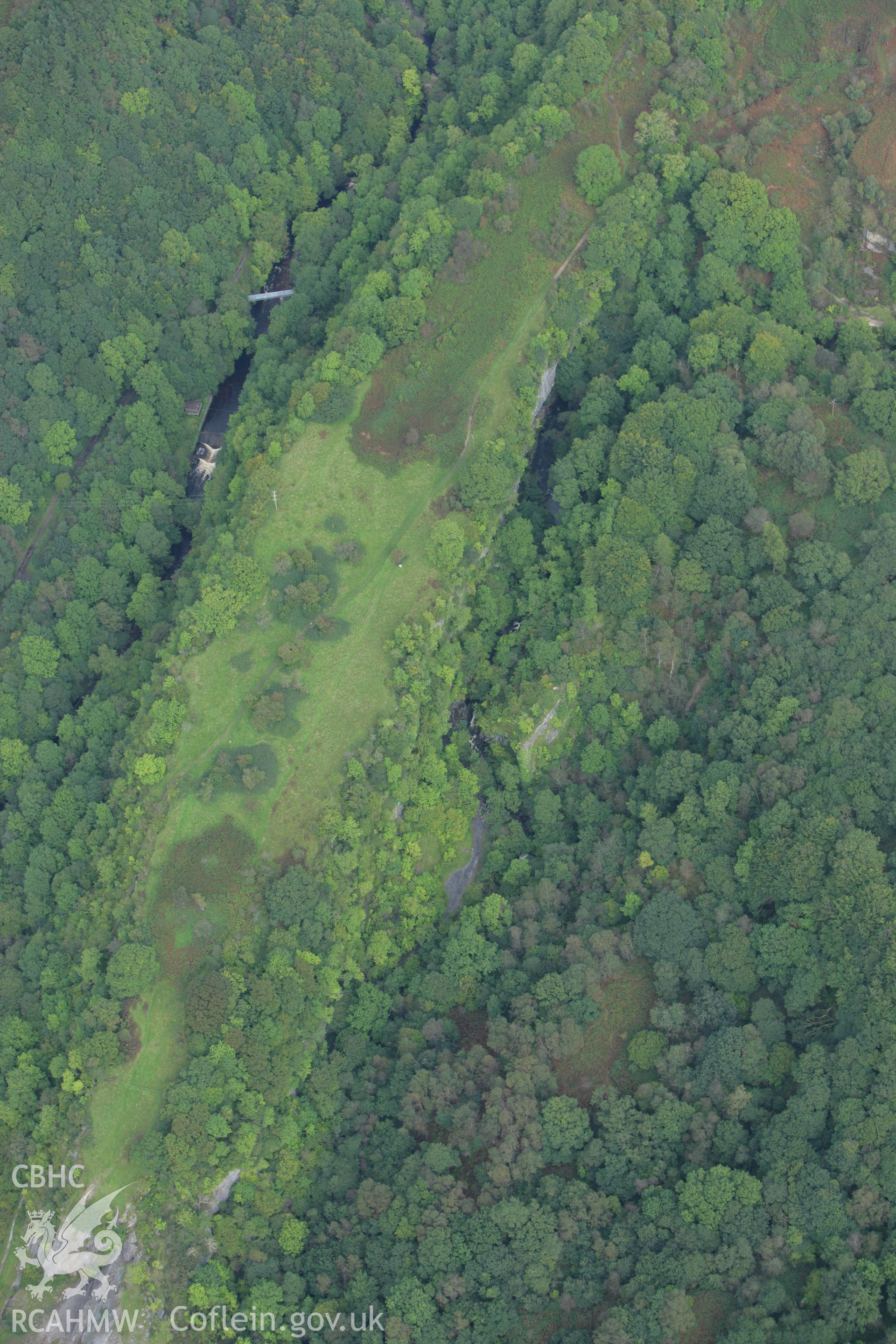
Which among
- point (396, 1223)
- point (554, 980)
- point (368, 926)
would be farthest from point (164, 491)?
point (396, 1223)

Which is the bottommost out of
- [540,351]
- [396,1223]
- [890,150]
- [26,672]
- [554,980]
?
[396,1223]

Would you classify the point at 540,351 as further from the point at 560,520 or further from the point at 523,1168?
the point at 523,1168

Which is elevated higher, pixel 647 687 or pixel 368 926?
pixel 647 687

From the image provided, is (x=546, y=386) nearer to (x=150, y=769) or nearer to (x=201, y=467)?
(x=201, y=467)

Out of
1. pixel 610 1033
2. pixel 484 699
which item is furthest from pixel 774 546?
Answer: pixel 610 1033

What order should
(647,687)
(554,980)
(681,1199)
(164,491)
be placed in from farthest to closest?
(164,491) → (647,687) → (554,980) → (681,1199)

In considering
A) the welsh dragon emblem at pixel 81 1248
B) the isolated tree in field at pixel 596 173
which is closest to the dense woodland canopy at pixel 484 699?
the isolated tree in field at pixel 596 173

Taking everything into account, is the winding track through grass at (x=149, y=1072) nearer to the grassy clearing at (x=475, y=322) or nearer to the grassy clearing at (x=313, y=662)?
the grassy clearing at (x=313, y=662)
